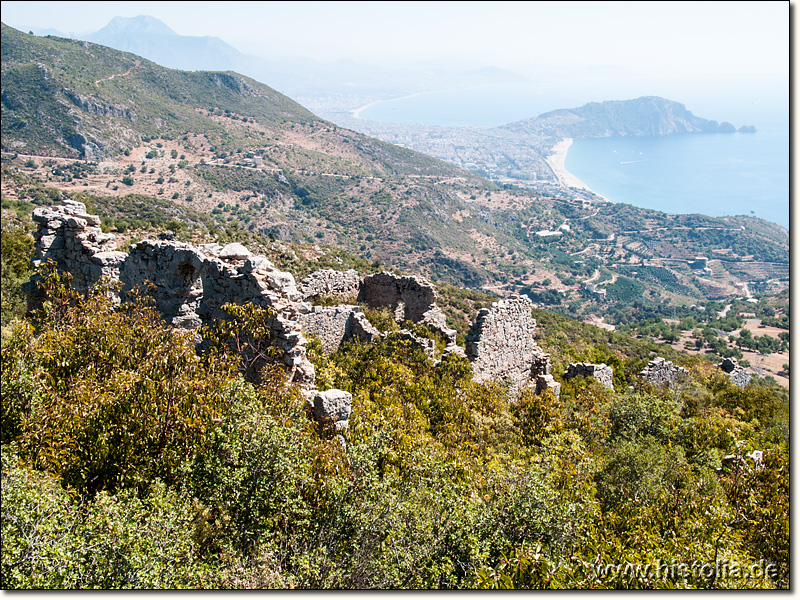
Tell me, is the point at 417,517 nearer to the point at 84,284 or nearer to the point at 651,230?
the point at 84,284

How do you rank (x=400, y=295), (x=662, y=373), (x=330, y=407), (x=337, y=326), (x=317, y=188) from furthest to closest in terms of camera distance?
(x=317, y=188)
(x=662, y=373)
(x=400, y=295)
(x=337, y=326)
(x=330, y=407)

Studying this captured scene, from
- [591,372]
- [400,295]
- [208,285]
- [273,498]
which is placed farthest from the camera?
[400,295]

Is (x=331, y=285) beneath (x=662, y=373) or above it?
above

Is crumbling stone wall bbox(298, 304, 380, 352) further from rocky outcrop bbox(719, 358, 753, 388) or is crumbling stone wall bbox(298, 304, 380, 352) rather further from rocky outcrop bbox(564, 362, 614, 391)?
rocky outcrop bbox(719, 358, 753, 388)

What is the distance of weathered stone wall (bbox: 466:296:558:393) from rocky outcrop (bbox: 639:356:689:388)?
353 inches

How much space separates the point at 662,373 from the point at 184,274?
23304 mm

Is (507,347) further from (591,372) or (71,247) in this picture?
(71,247)

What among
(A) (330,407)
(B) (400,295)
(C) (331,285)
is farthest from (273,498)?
(C) (331,285)

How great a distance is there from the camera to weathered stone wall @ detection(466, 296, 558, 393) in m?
17.7

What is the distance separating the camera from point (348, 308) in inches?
763

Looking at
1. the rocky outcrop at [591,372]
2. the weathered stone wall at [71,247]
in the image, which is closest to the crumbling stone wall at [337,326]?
the weathered stone wall at [71,247]

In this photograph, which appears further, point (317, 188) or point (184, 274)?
point (317, 188)

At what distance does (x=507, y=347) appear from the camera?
18625mm

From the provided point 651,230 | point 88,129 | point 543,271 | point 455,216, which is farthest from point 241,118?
point 651,230
